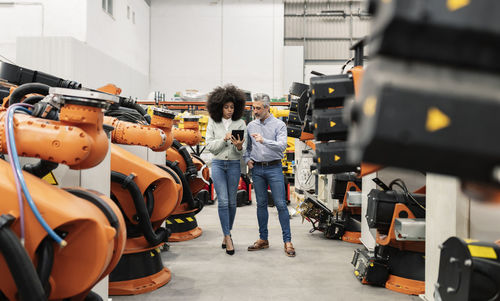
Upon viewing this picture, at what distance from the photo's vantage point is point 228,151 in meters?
4.14

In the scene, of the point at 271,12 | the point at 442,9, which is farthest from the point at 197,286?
the point at 271,12

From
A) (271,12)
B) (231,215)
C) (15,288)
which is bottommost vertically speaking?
(231,215)

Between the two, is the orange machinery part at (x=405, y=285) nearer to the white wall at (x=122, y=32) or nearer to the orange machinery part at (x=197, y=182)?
the orange machinery part at (x=197, y=182)

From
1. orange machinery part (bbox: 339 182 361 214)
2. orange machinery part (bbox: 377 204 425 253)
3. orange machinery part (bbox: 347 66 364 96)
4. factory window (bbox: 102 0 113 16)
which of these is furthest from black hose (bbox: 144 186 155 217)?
factory window (bbox: 102 0 113 16)

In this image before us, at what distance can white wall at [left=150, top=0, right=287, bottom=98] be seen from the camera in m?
15.2

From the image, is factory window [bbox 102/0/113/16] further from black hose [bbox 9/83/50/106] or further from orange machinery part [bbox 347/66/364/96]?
orange machinery part [bbox 347/66/364/96]

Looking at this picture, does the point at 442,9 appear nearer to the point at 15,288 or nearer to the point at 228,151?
the point at 15,288

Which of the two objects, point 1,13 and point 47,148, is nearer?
point 47,148

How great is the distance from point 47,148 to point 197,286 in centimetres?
213

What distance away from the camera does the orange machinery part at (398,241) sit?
9.29 feet

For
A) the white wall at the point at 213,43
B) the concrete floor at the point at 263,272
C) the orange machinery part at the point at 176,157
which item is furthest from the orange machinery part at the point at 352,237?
the white wall at the point at 213,43

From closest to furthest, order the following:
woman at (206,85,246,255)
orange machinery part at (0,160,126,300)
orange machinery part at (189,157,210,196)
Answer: orange machinery part at (0,160,126,300) → woman at (206,85,246,255) → orange machinery part at (189,157,210,196)

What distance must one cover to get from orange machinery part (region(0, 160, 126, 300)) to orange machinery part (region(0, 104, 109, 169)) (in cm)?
10

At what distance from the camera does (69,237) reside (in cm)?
142
